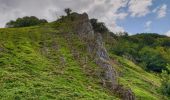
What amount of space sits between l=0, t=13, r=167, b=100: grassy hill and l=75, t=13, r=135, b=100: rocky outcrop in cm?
130

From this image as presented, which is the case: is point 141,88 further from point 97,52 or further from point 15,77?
point 15,77

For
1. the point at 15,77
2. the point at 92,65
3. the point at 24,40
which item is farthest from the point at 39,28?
the point at 15,77

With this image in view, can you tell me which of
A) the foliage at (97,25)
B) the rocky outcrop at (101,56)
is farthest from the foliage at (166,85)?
the foliage at (97,25)

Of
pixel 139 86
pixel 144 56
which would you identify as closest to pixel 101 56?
pixel 139 86

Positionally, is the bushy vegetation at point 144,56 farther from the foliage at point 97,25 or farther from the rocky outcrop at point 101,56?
the rocky outcrop at point 101,56

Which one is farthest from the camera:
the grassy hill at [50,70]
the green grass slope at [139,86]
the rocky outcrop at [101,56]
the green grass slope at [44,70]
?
the green grass slope at [139,86]

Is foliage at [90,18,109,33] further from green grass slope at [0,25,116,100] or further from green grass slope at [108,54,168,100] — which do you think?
green grass slope at [0,25,116,100]

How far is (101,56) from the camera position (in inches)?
2928

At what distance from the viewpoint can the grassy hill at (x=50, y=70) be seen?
5009cm

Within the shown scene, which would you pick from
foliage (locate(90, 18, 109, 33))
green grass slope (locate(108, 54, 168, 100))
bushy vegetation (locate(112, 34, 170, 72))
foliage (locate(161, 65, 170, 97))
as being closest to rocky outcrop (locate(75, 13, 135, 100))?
green grass slope (locate(108, 54, 168, 100))

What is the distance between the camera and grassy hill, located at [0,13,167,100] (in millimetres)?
50094

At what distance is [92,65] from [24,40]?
829 inches

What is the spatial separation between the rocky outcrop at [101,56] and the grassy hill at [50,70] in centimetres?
130

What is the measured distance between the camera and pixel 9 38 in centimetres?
7931
